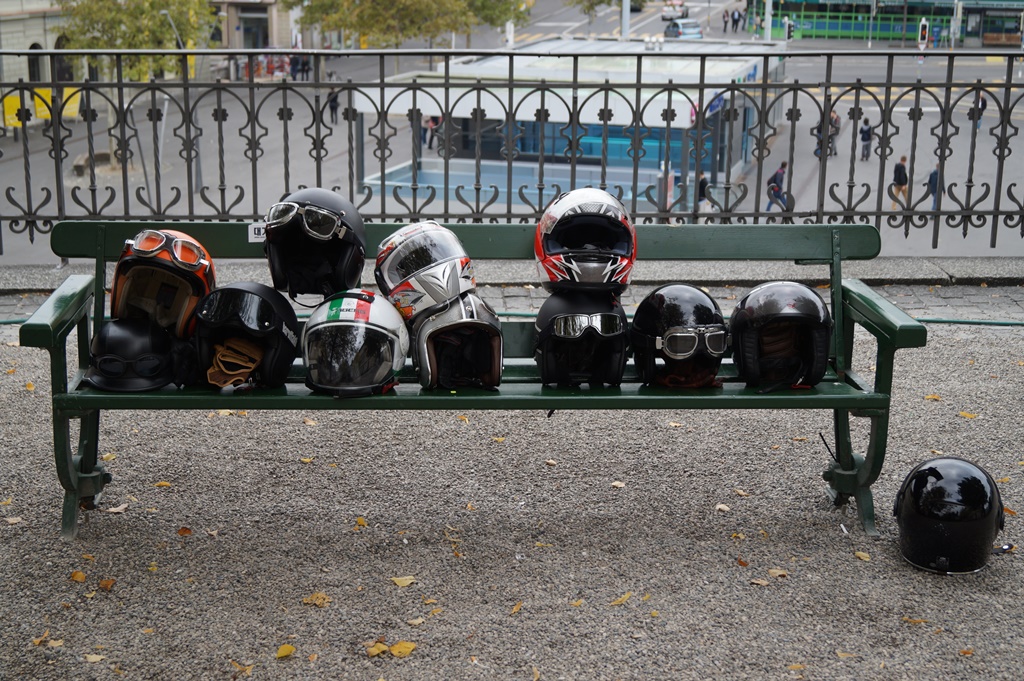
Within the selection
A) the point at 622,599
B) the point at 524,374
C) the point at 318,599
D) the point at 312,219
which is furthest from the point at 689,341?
the point at 318,599

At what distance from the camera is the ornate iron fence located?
356 inches

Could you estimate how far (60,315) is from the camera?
15.1 feet

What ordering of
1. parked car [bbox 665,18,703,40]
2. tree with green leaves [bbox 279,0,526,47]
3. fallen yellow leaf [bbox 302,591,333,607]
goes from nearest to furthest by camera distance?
fallen yellow leaf [bbox 302,591,333,607] < tree with green leaves [bbox 279,0,526,47] < parked car [bbox 665,18,703,40]

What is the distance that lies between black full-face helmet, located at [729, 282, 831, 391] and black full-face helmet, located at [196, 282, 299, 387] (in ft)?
6.41

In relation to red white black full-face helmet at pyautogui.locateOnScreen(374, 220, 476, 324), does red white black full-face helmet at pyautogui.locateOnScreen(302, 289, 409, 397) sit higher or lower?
lower

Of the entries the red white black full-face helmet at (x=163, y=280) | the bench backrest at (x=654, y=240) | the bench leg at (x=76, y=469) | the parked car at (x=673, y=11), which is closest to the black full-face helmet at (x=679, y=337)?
the bench backrest at (x=654, y=240)

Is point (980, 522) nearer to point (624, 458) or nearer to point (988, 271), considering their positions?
point (624, 458)

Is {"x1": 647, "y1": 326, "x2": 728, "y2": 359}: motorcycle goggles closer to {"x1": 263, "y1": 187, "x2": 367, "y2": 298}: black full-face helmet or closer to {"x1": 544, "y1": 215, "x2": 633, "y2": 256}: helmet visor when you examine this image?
{"x1": 544, "y1": 215, "x2": 633, "y2": 256}: helmet visor

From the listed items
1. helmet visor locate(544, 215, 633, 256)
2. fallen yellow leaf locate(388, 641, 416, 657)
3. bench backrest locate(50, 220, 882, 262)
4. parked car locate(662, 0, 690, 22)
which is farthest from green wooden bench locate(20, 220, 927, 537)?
parked car locate(662, 0, 690, 22)

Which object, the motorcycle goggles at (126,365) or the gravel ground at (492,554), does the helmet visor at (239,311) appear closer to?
the motorcycle goggles at (126,365)

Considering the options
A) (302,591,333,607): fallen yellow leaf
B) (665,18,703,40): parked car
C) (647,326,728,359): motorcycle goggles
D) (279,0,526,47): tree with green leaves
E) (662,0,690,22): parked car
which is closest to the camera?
(302,591,333,607): fallen yellow leaf

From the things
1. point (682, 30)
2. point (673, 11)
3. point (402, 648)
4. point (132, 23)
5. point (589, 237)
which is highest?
point (673, 11)

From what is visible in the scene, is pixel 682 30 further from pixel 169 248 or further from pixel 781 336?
pixel 169 248

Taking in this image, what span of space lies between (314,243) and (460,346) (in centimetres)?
85
